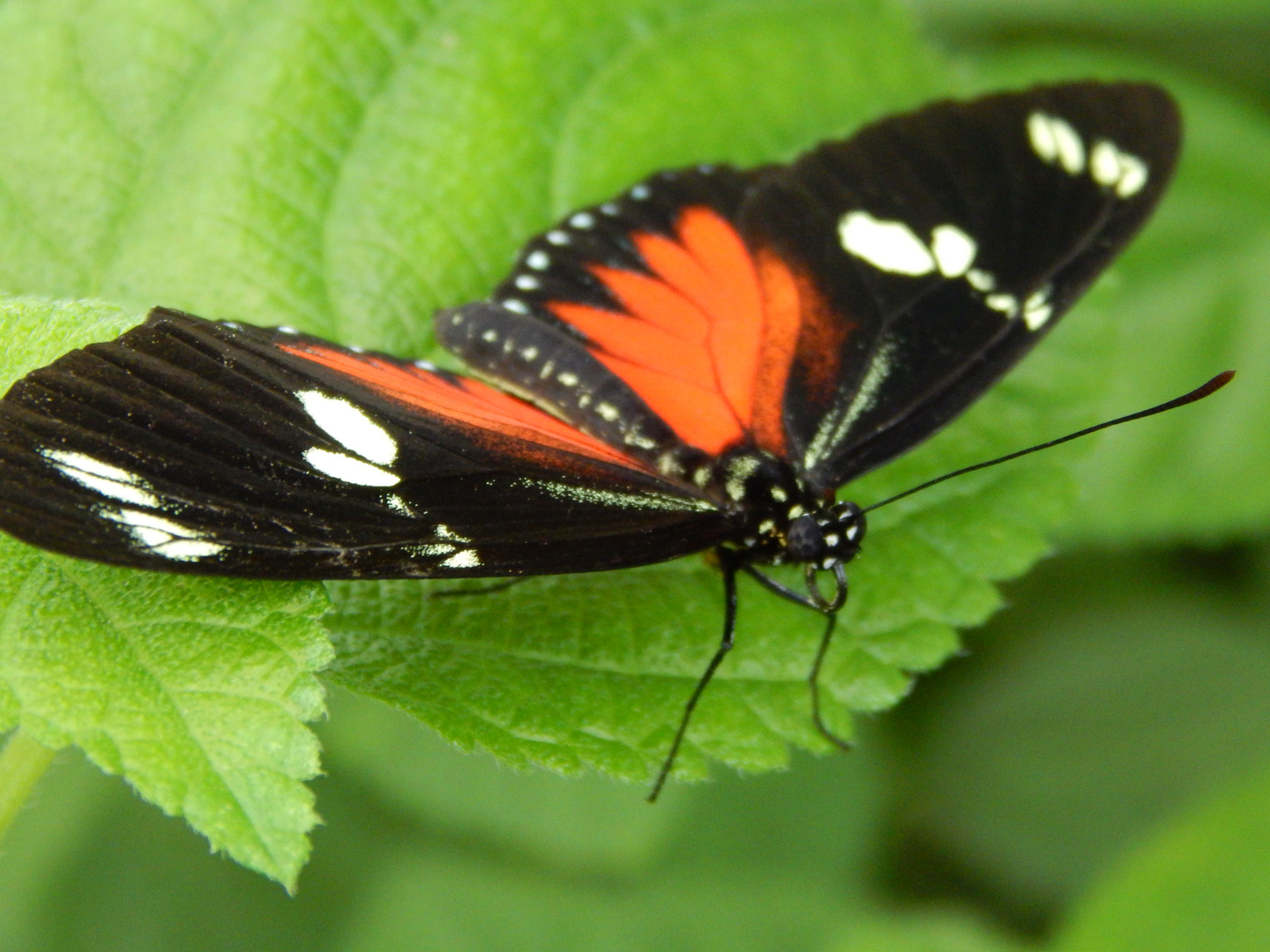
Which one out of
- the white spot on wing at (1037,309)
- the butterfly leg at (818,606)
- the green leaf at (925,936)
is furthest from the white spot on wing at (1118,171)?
the green leaf at (925,936)

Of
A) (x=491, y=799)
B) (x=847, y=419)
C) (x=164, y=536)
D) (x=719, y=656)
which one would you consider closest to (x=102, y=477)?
(x=164, y=536)

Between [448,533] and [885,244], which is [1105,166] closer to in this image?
[885,244]

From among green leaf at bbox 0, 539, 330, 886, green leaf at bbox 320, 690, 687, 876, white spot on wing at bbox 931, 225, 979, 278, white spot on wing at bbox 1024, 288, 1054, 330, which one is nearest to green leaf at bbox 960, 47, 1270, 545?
white spot on wing at bbox 931, 225, 979, 278

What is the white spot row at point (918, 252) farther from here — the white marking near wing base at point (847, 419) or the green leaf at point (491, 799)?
the green leaf at point (491, 799)

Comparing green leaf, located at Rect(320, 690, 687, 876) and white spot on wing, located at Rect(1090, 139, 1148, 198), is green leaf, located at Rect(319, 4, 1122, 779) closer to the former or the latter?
white spot on wing, located at Rect(1090, 139, 1148, 198)

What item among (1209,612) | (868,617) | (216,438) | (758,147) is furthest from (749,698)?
(1209,612)

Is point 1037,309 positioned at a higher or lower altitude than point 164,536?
higher

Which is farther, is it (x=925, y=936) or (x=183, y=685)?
(x=925, y=936)
